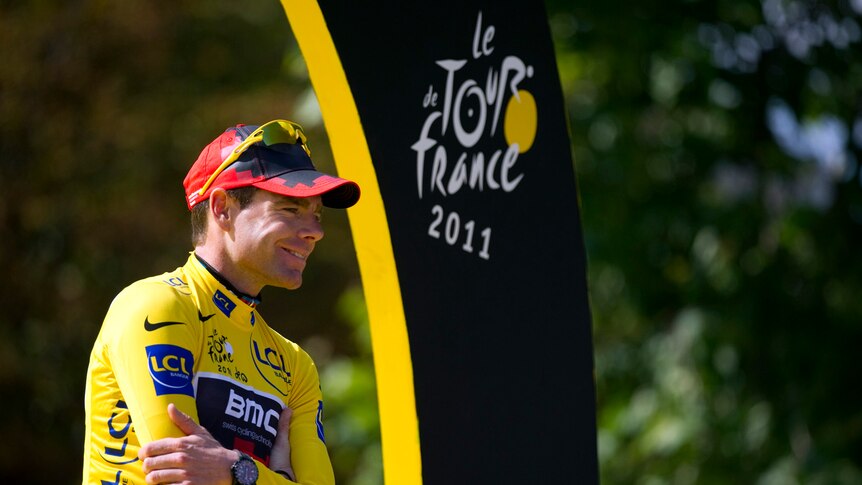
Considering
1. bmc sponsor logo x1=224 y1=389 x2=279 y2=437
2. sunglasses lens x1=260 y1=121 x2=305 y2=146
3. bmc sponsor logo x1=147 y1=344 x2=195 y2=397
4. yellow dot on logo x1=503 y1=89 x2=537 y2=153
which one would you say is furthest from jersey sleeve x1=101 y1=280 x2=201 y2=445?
yellow dot on logo x1=503 y1=89 x2=537 y2=153

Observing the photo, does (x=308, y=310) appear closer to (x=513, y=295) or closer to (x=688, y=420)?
(x=688, y=420)

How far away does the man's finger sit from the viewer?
7.58ft

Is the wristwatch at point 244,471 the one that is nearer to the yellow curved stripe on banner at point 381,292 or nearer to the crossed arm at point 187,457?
the crossed arm at point 187,457

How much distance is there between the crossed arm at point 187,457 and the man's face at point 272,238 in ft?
1.22

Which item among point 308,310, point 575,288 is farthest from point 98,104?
point 575,288

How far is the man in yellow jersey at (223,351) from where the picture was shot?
2336 millimetres

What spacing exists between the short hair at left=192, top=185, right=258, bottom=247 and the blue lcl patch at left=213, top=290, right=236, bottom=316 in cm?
14

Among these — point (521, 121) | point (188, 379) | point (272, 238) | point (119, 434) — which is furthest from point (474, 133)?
point (119, 434)

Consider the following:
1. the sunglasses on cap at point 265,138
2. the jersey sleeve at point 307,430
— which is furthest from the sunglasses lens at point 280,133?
the jersey sleeve at point 307,430

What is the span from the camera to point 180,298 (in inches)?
97.5

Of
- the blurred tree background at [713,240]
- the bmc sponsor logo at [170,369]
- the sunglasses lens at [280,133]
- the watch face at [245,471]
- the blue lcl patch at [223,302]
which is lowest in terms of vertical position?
the blurred tree background at [713,240]

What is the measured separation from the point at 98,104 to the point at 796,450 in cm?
732

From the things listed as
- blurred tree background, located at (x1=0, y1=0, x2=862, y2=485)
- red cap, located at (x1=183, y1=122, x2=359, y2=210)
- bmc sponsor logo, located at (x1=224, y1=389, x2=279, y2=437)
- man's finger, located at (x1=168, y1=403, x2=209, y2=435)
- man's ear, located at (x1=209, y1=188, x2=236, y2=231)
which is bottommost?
blurred tree background, located at (x1=0, y1=0, x2=862, y2=485)

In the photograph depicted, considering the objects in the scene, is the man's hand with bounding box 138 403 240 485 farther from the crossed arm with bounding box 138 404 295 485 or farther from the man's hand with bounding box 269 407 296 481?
the man's hand with bounding box 269 407 296 481
